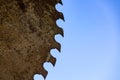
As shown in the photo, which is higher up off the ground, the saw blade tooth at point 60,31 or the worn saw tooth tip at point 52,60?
the saw blade tooth at point 60,31

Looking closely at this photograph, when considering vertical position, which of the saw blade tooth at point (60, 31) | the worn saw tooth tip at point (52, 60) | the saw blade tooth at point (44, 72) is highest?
the saw blade tooth at point (60, 31)

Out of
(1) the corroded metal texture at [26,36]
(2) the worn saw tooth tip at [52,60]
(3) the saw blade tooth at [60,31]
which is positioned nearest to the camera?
(1) the corroded metal texture at [26,36]

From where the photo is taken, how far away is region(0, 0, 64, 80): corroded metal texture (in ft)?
17.1

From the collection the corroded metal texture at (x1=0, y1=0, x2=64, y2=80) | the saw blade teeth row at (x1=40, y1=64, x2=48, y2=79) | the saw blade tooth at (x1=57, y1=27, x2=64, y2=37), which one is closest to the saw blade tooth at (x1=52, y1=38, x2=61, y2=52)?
the corroded metal texture at (x1=0, y1=0, x2=64, y2=80)

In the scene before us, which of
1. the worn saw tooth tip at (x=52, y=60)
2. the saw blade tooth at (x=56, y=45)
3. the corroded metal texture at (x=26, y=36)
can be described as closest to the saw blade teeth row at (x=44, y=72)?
the corroded metal texture at (x=26, y=36)

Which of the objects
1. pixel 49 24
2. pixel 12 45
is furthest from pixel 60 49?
pixel 12 45

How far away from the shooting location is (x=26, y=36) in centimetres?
539

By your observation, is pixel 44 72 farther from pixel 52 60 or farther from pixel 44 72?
pixel 52 60

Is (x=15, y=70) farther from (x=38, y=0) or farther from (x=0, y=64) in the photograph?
(x=38, y=0)

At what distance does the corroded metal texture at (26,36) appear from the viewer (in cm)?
522

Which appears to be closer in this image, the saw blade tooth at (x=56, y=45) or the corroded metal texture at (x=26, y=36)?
the corroded metal texture at (x=26, y=36)

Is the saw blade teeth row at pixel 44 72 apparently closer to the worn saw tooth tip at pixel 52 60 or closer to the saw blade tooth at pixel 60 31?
the worn saw tooth tip at pixel 52 60

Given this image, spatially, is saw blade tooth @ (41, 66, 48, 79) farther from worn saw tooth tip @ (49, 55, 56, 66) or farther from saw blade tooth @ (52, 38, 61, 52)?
saw blade tooth @ (52, 38, 61, 52)

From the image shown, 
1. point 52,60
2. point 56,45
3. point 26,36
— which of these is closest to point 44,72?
point 52,60
